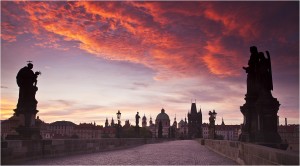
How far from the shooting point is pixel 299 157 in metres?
5.56

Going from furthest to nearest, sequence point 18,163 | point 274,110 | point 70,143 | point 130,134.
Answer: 1. point 130,134
2. point 70,143
3. point 274,110
4. point 18,163

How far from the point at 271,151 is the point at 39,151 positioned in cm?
1034

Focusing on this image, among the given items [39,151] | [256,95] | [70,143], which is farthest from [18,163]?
[256,95]

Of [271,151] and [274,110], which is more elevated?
[274,110]

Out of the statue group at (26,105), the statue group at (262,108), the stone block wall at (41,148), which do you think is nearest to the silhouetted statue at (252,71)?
the statue group at (262,108)

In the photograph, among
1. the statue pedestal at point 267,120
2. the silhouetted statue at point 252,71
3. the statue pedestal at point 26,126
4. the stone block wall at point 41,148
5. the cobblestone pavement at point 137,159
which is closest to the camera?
the stone block wall at point 41,148

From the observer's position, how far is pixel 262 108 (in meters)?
13.9

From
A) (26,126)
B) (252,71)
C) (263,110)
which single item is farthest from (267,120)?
(26,126)

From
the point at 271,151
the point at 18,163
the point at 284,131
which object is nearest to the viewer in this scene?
the point at 271,151

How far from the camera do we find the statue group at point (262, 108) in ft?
45.0

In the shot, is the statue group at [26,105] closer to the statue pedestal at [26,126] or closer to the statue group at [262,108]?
the statue pedestal at [26,126]

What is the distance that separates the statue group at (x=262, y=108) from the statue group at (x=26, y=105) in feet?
33.1

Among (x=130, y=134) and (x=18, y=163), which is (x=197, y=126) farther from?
(x=18, y=163)

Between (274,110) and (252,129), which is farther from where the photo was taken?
(252,129)
